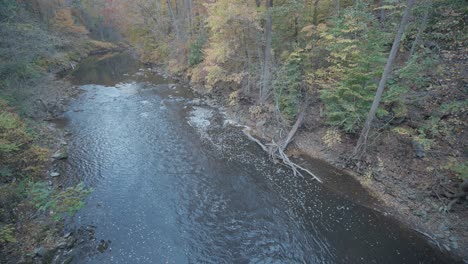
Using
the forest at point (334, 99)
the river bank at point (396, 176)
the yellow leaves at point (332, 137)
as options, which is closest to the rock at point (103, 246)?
the forest at point (334, 99)

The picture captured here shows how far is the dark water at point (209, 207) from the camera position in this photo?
7488mm

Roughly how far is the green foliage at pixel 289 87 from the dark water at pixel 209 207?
309 centimetres

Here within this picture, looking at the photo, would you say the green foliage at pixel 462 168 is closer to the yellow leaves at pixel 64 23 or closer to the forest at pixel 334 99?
the forest at pixel 334 99

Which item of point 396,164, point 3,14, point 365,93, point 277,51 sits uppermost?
point 3,14

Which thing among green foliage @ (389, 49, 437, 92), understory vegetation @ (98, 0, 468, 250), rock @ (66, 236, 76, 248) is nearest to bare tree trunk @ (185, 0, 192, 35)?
understory vegetation @ (98, 0, 468, 250)

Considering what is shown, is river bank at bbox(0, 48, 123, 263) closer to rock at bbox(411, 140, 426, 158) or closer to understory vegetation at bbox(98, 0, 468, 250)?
understory vegetation at bbox(98, 0, 468, 250)

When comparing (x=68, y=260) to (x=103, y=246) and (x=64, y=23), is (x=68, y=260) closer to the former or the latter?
(x=103, y=246)

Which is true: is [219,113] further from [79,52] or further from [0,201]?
[79,52]

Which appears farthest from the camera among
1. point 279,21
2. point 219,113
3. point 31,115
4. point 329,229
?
point 219,113

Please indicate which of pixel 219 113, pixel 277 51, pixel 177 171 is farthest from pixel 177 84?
pixel 177 171

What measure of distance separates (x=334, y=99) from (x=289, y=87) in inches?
108

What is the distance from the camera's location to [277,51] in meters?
16.6

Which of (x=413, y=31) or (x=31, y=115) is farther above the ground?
(x=413, y=31)

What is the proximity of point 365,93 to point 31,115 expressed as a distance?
18.5 metres
